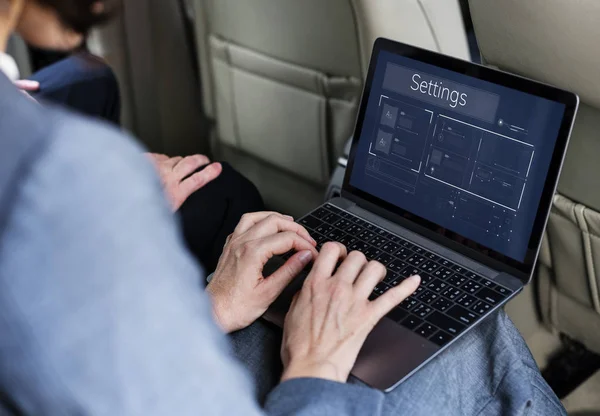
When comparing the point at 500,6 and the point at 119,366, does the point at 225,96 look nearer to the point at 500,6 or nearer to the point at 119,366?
the point at 500,6

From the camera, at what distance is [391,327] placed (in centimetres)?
84

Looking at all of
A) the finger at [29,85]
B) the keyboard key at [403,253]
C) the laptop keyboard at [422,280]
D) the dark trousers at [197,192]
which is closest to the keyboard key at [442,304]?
the laptop keyboard at [422,280]

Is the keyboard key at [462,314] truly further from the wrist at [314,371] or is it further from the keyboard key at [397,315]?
the wrist at [314,371]

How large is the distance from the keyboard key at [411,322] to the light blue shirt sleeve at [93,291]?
16.4 inches

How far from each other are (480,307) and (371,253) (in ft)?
0.56

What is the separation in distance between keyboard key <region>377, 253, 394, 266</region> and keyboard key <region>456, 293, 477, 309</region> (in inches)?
4.4

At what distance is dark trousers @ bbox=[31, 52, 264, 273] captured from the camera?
1216mm

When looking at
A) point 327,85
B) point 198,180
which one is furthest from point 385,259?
point 327,85

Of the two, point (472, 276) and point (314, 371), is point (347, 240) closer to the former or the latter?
point (472, 276)

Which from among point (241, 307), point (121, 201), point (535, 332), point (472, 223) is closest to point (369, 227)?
point (472, 223)

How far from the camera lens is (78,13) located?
0.53 metres

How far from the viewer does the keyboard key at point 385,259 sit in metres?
0.95

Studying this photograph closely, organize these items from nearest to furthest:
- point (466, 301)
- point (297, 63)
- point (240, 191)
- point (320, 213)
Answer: point (466, 301)
point (320, 213)
point (240, 191)
point (297, 63)

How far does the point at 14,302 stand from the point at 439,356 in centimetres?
52
